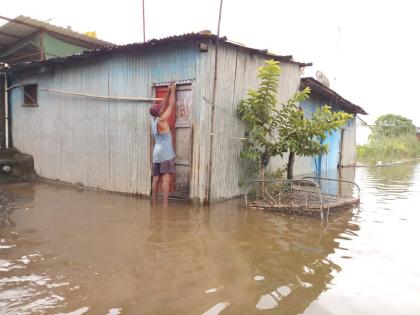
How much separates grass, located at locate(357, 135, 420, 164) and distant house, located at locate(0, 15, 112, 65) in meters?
17.4

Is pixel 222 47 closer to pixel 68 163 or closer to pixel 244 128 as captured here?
pixel 244 128

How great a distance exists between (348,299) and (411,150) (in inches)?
1068

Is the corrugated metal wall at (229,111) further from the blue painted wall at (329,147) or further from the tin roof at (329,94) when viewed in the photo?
the blue painted wall at (329,147)

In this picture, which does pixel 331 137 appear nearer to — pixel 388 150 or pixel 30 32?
pixel 388 150

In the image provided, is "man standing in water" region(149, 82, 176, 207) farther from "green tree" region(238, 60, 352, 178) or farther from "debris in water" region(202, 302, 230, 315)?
"debris in water" region(202, 302, 230, 315)

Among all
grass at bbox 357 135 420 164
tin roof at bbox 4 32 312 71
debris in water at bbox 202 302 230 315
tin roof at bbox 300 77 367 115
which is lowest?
debris in water at bbox 202 302 230 315

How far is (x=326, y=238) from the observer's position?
5.36 m

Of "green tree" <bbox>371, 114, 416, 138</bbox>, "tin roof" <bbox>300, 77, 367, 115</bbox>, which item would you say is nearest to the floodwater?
"tin roof" <bbox>300, 77, 367, 115</bbox>

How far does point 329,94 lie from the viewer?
13.3m

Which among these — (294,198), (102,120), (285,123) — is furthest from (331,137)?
(102,120)

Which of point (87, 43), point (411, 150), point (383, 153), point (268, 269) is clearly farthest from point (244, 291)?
point (411, 150)

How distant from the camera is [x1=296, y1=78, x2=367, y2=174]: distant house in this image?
40.8ft

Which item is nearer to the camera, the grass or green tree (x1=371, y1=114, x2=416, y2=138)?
the grass

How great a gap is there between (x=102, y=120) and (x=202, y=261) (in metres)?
5.68
